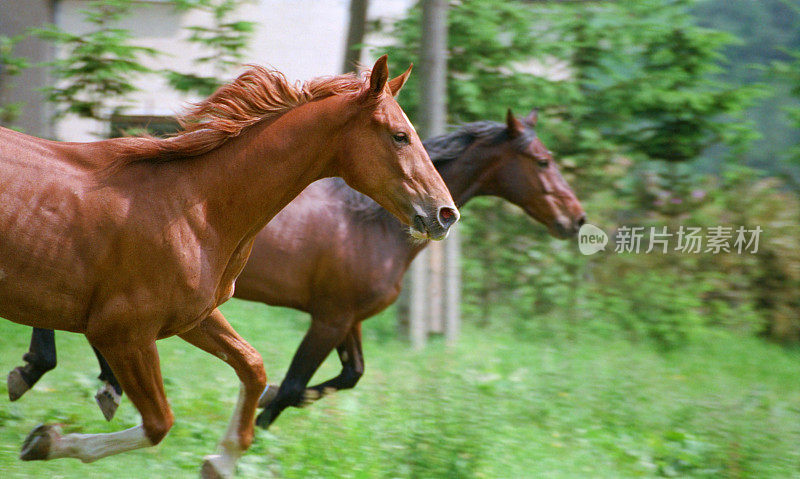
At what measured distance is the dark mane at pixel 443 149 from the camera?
509 cm

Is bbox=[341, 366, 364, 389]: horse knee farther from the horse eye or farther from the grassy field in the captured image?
the horse eye

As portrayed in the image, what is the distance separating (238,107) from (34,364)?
222 centimetres

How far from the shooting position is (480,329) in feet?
28.4

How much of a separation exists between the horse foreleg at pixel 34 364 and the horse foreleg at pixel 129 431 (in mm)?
1294

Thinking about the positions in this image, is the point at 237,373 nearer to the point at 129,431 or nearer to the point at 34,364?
the point at 129,431

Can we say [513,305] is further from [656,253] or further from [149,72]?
[149,72]

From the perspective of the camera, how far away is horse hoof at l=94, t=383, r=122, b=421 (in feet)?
13.7

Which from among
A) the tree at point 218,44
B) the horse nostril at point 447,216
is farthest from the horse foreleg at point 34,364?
the tree at point 218,44

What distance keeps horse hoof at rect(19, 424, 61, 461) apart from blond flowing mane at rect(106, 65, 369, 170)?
1.21m

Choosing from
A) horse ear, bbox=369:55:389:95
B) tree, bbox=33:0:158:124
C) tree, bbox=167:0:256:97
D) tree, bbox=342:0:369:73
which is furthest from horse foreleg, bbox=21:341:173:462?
tree, bbox=342:0:369:73

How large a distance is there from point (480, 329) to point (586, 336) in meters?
1.16

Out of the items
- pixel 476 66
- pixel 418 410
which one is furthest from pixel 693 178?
pixel 418 410

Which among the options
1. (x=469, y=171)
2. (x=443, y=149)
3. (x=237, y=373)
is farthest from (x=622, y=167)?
(x=237, y=373)

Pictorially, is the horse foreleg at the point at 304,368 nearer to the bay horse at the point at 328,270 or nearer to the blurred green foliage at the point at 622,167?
the bay horse at the point at 328,270
